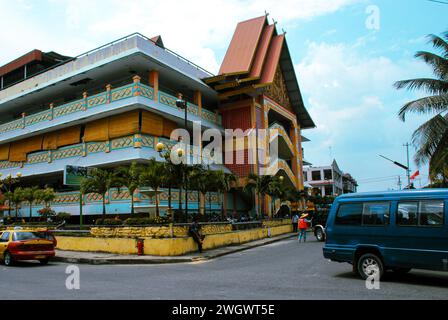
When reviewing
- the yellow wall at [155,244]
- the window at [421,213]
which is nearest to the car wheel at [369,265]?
the window at [421,213]

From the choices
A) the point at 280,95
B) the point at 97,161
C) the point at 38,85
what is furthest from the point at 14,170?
the point at 280,95

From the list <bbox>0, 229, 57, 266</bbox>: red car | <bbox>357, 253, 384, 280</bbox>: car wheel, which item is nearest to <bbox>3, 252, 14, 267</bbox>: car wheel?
<bbox>0, 229, 57, 266</bbox>: red car

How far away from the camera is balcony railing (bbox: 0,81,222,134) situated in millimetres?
23422

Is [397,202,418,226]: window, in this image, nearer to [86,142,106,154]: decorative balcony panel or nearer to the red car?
the red car

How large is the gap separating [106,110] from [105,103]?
1.88 ft

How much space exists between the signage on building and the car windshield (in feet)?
14.7

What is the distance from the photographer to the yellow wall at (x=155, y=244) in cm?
1579

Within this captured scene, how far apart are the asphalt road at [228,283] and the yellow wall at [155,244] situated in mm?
2227

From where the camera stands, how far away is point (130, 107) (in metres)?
23.6

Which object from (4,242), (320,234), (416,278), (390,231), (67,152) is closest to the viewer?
(390,231)

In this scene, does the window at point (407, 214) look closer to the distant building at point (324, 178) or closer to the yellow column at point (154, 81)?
the yellow column at point (154, 81)

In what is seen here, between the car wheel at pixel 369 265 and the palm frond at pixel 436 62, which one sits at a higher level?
the palm frond at pixel 436 62

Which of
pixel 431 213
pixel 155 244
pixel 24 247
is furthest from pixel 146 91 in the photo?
pixel 431 213

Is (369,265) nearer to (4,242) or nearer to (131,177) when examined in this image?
(131,177)
